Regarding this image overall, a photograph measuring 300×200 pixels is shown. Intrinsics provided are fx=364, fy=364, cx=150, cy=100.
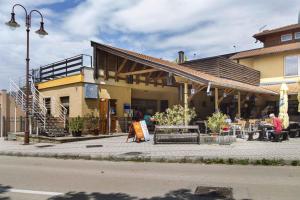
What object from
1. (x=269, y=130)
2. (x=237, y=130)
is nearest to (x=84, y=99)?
(x=237, y=130)

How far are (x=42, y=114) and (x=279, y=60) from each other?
725 inches

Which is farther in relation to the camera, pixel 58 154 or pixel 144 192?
pixel 58 154

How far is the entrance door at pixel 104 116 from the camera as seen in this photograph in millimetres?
22328

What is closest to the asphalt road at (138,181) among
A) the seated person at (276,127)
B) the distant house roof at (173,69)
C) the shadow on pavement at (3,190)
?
the shadow on pavement at (3,190)

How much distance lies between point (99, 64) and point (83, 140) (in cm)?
549

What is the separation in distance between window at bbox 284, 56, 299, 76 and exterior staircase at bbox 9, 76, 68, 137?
1710 cm

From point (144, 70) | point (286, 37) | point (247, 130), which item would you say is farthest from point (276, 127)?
point (286, 37)

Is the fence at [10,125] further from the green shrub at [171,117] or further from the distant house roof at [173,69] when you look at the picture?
the green shrub at [171,117]

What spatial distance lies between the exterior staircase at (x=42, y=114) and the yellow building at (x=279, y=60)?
15913mm

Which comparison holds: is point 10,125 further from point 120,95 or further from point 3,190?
point 3,190

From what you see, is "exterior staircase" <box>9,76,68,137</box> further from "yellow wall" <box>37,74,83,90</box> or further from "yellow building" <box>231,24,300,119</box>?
"yellow building" <box>231,24,300,119</box>

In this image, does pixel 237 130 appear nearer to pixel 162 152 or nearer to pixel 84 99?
pixel 162 152

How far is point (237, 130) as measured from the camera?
1867 cm

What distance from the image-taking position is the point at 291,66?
27922 mm
